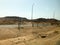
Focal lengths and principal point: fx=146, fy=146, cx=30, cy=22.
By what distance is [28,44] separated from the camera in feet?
44.5

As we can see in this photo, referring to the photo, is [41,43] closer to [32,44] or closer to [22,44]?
[32,44]

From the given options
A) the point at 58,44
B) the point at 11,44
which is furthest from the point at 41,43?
the point at 11,44

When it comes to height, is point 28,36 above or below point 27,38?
below

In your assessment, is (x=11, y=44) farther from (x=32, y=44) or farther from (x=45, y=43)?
(x=45, y=43)

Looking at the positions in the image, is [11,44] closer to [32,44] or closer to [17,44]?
[17,44]

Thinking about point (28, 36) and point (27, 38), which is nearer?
point (27, 38)

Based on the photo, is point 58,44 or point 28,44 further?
point 28,44

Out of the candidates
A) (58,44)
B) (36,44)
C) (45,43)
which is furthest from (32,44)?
(58,44)

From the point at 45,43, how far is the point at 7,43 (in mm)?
3618

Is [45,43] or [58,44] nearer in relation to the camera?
[58,44]

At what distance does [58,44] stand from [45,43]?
156 cm

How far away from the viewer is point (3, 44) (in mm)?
13422

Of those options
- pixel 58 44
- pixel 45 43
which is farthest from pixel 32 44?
pixel 58 44

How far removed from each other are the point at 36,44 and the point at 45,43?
3.26 ft
